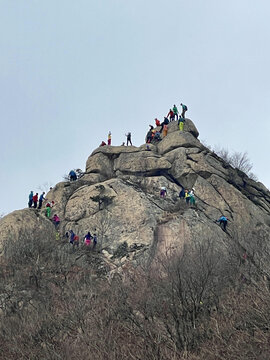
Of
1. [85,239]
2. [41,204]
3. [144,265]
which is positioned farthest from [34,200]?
[144,265]

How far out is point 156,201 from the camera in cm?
3459

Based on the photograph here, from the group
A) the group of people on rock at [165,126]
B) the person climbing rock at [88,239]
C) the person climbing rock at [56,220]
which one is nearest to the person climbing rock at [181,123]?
the group of people on rock at [165,126]

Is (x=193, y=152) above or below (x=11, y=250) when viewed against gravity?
above

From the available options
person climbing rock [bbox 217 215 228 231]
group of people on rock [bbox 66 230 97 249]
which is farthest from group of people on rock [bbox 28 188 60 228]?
person climbing rock [bbox 217 215 228 231]

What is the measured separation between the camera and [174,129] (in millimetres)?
43875

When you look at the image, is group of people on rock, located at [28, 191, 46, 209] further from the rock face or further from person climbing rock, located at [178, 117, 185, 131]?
person climbing rock, located at [178, 117, 185, 131]

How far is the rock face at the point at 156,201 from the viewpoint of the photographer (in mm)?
31656

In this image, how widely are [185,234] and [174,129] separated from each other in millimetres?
15658

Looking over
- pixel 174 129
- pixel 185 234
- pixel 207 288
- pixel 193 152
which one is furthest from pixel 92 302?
pixel 174 129

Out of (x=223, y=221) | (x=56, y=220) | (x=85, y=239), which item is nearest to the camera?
(x=85, y=239)

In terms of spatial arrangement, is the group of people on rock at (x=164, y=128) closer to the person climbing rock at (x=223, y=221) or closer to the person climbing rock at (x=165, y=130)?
the person climbing rock at (x=165, y=130)

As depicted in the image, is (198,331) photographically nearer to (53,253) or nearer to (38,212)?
(53,253)

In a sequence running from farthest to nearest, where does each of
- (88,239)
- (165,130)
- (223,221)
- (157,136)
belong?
(157,136), (165,130), (223,221), (88,239)

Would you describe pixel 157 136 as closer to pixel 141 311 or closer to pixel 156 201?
pixel 156 201
